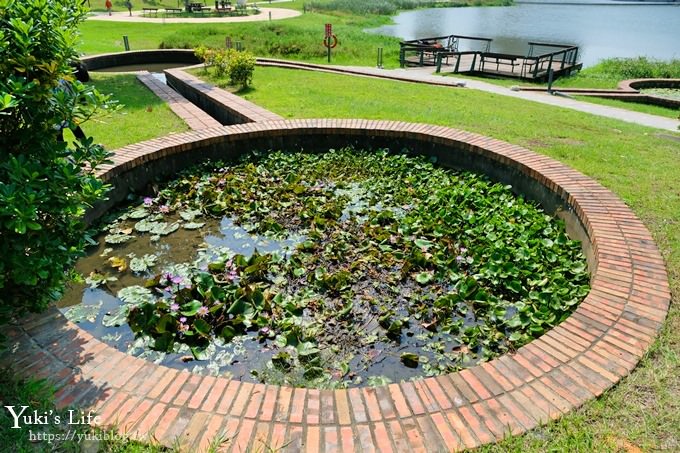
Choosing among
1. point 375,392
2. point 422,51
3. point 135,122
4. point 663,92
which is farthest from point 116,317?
point 422,51

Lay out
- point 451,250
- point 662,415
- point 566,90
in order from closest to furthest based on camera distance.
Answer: point 662,415 < point 451,250 < point 566,90

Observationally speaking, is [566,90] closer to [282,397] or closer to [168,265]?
[168,265]

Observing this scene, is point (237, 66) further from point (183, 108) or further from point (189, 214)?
point (189, 214)

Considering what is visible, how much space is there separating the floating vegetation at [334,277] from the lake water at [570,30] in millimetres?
22364

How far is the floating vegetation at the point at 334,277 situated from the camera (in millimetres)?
3371

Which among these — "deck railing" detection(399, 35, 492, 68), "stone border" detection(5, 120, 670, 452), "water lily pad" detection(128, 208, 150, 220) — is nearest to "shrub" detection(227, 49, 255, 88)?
"water lily pad" detection(128, 208, 150, 220)

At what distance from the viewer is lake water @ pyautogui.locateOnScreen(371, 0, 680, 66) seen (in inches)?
1089

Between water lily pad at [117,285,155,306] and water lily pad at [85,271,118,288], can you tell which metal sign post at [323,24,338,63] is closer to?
water lily pad at [85,271,118,288]

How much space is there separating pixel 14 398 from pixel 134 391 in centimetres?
58

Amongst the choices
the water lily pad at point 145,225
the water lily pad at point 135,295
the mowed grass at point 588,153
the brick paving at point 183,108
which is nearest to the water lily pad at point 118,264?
the water lily pad at point 135,295

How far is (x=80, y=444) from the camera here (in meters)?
2.19

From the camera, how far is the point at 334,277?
4012mm

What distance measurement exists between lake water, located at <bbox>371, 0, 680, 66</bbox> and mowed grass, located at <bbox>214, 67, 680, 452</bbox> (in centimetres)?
1724

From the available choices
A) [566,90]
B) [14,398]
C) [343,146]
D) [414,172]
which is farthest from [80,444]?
[566,90]
